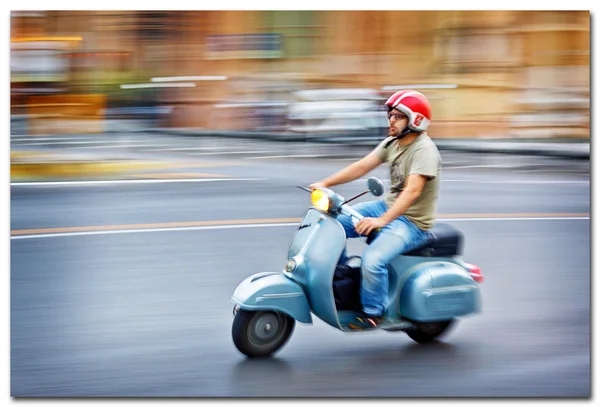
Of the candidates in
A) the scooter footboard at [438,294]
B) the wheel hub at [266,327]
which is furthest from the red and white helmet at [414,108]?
the wheel hub at [266,327]

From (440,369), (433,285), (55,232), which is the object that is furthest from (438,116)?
(55,232)

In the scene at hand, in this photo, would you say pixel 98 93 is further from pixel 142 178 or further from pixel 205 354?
pixel 205 354

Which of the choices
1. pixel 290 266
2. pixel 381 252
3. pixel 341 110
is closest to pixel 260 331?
pixel 290 266

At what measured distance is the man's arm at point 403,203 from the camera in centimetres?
605

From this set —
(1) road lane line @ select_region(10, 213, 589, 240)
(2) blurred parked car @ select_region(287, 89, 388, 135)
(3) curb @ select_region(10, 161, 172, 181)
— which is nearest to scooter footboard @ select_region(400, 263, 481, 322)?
(1) road lane line @ select_region(10, 213, 589, 240)

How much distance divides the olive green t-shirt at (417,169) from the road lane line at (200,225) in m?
0.68

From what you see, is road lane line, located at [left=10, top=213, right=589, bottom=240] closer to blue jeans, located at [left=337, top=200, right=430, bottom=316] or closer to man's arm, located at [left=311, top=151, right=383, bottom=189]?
man's arm, located at [left=311, top=151, right=383, bottom=189]

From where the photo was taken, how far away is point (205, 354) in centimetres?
647

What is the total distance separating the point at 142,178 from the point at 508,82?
2.33 m

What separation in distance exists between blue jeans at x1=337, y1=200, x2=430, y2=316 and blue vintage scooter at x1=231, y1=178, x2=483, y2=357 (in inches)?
3.8

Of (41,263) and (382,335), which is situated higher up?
(41,263)

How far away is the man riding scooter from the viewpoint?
610 cm

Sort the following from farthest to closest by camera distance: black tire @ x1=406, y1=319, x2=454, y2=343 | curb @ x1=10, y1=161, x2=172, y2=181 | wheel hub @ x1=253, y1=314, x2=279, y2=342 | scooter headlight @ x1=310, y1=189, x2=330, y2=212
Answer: black tire @ x1=406, y1=319, x2=454, y2=343, curb @ x1=10, y1=161, x2=172, y2=181, wheel hub @ x1=253, y1=314, x2=279, y2=342, scooter headlight @ x1=310, y1=189, x2=330, y2=212

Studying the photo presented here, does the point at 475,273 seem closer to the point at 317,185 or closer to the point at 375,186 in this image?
the point at 375,186
